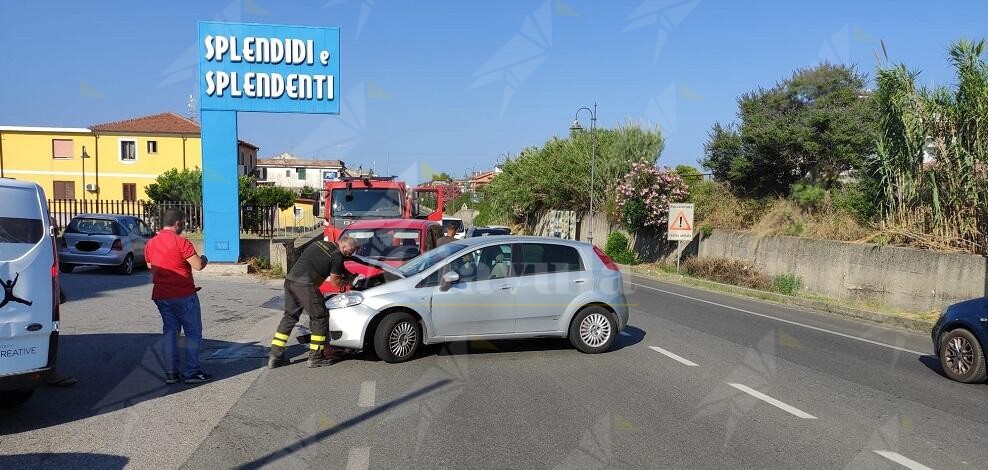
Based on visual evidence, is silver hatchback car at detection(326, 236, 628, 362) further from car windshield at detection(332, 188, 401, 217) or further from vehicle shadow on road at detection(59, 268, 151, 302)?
car windshield at detection(332, 188, 401, 217)

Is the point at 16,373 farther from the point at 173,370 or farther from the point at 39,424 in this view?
the point at 173,370

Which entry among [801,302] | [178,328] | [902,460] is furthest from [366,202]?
[902,460]

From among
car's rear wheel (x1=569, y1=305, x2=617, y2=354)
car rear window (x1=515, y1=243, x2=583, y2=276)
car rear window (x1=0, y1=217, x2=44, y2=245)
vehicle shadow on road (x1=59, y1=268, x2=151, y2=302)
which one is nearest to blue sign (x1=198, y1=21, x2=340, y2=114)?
vehicle shadow on road (x1=59, y1=268, x2=151, y2=302)

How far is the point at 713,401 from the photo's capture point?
7215 millimetres

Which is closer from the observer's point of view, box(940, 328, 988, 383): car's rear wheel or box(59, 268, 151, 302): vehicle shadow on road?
box(940, 328, 988, 383): car's rear wheel

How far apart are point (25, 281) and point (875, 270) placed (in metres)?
18.3

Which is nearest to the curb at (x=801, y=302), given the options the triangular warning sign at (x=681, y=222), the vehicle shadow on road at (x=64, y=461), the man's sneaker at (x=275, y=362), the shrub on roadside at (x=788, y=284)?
the shrub on roadside at (x=788, y=284)

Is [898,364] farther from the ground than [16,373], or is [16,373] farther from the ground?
[16,373]

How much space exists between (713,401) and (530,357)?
2.76m

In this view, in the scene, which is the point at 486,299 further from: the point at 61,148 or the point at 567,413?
the point at 61,148

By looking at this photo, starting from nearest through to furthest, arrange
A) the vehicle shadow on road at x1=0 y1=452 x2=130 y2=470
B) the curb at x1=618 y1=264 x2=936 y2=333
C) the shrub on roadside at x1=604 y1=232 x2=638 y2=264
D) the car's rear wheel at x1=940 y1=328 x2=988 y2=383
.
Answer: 1. the vehicle shadow on road at x1=0 y1=452 x2=130 y2=470
2. the car's rear wheel at x1=940 y1=328 x2=988 y2=383
3. the curb at x1=618 y1=264 x2=936 y2=333
4. the shrub on roadside at x1=604 y1=232 x2=638 y2=264

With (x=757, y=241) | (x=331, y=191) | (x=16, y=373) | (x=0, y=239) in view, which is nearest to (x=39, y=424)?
(x=16, y=373)

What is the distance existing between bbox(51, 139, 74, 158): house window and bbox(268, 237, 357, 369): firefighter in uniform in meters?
50.9

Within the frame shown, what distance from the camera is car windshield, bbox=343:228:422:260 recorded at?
12.1 metres
